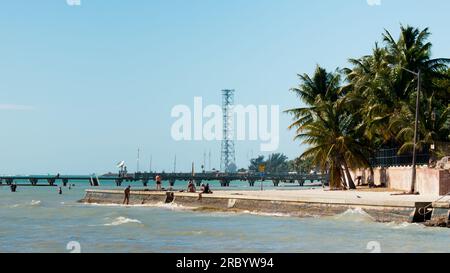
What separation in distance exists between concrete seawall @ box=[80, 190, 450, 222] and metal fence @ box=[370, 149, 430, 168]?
5.20m

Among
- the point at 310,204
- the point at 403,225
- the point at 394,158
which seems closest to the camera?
the point at 403,225

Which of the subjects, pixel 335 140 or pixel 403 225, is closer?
pixel 403 225

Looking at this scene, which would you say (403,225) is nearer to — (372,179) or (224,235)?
(224,235)

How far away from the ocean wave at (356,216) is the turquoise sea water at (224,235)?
0.05m

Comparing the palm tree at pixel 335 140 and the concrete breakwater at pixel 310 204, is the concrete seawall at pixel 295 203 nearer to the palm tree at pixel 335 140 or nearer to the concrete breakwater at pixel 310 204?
the concrete breakwater at pixel 310 204

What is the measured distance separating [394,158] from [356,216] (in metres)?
17.5

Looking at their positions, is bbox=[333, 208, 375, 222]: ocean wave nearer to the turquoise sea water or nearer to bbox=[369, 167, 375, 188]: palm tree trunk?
the turquoise sea water

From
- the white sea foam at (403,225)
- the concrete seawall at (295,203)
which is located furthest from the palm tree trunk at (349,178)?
the white sea foam at (403,225)

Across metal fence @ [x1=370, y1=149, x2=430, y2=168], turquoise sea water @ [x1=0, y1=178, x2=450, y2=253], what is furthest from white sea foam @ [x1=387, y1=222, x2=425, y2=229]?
metal fence @ [x1=370, y1=149, x2=430, y2=168]

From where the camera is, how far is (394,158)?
49.3 meters

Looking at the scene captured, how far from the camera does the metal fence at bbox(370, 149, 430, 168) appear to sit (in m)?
44.6

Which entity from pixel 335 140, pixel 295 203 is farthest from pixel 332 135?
pixel 295 203

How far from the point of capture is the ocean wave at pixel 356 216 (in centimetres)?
3252
